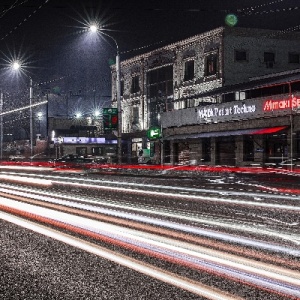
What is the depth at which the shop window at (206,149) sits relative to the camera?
3847 centimetres

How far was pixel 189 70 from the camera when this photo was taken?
150 ft

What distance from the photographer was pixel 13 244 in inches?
299

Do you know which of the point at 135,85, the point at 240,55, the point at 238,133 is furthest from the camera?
the point at 135,85

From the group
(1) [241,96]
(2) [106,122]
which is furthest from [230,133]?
(2) [106,122]

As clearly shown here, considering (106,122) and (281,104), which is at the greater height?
(281,104)

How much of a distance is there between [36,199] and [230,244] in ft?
28.9

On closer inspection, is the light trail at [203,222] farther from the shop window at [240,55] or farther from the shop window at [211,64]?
the shop window at [240,55]

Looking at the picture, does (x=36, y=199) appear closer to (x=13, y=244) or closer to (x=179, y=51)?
(x=13, y=244)

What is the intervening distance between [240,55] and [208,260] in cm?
3849

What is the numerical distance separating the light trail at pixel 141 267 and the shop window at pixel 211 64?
35.1 meters

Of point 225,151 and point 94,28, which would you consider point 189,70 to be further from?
point 94,28

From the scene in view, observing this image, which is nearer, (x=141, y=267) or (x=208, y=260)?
(x=141, y=267)

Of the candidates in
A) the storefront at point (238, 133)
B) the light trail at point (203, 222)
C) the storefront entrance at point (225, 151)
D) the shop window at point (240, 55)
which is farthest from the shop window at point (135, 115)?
the light trail at point (203, 222)

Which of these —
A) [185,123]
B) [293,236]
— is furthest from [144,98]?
[293,236]
